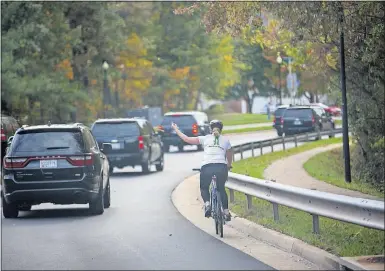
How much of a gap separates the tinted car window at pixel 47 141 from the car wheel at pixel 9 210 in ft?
3.51

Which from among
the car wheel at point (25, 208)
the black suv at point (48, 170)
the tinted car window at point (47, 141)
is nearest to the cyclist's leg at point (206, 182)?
the black suv at point (48, 170)

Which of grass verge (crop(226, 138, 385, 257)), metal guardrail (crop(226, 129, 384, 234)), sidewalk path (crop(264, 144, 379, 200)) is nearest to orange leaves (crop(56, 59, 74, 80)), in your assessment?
sidewalk path (crop(264, 144, 379, 200))

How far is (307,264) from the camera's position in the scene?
13.1 meters

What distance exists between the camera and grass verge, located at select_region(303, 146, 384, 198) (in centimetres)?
2538

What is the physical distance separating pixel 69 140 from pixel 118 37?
50196 mm

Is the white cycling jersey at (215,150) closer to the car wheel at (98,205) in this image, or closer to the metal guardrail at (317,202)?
the metal guardrail at (317,202)

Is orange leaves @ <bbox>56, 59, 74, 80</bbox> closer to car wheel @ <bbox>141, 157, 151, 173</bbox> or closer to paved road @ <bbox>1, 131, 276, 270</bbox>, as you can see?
car wheel @ <bbox>141, 157, 151, 173</bbox>

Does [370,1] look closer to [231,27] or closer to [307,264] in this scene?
[231,27]

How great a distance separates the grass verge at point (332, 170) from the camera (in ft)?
83.3

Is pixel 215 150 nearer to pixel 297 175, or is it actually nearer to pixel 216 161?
pixel 216 161

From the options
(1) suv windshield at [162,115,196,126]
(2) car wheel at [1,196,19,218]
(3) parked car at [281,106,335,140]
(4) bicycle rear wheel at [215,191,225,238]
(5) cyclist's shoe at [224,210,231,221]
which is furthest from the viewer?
(3) parked car at [281,106,335,140]

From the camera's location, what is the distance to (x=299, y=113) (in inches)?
2159

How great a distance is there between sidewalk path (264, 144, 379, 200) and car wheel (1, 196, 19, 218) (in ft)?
22.7

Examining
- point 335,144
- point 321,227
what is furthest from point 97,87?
point 321,227
